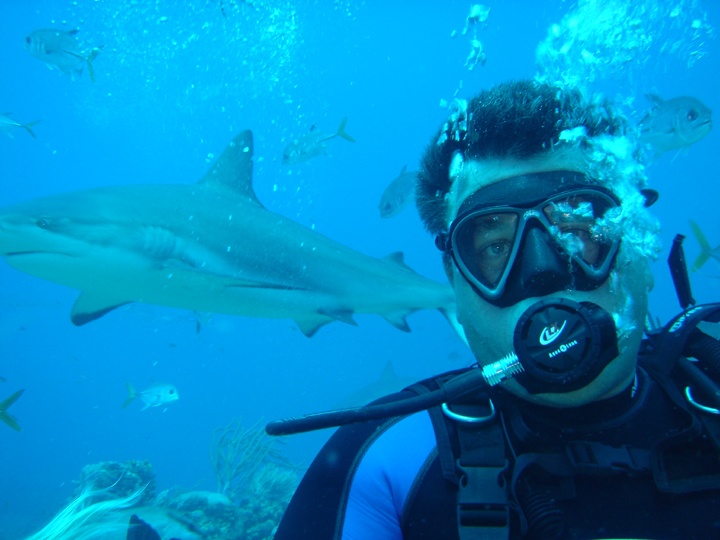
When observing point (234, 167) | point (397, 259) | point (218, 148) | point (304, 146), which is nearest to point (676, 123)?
point (397, 259)

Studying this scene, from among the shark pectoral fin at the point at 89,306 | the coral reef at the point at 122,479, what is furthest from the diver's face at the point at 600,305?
the coral reef at the point at 122,479

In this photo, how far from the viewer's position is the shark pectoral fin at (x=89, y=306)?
197 inches

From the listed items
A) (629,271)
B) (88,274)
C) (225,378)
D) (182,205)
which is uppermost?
(225,378)

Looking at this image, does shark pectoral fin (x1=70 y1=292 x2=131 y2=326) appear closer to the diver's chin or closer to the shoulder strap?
the shoulder strap

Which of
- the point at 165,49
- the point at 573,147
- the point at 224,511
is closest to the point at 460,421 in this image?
the point at 573,147

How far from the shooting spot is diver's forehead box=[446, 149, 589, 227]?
5.99 feet

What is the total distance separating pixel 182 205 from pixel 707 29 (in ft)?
219

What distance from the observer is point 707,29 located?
51938 mm

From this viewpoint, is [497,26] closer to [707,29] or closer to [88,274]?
[707,29]

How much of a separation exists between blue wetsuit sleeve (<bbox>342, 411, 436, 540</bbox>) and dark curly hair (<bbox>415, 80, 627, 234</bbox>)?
105 centimetres

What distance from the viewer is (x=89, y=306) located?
5059 mm

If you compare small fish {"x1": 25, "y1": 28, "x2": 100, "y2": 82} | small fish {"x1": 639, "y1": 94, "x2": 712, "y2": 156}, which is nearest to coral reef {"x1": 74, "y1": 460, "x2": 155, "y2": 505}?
small fish {"x1": 25, "y1": 28, "x2": 100, "y2": 82}

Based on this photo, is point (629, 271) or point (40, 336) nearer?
point (629, 271)

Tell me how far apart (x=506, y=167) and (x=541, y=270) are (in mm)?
538
